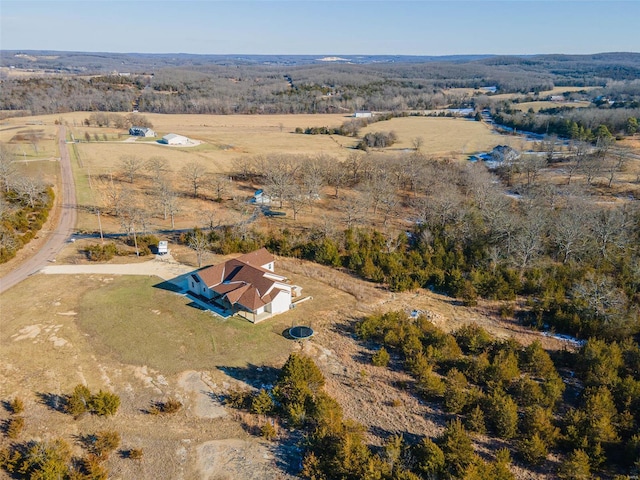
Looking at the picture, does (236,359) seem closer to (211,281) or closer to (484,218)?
(211,281)

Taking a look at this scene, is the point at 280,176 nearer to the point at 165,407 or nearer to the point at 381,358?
the point at 381,358

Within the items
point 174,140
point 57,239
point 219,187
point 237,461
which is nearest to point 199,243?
point 57,239

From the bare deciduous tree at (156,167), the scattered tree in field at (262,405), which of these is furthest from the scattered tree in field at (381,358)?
the bare deciduous tree at (156,167)

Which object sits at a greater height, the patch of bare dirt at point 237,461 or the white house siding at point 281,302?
the white house siding at point 281,302

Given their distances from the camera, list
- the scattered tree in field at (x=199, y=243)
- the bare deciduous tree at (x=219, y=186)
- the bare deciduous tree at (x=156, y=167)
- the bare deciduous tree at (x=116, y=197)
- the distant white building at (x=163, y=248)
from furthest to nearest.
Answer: the bare deciduous tree at (x=156, y=167) → the bare deciduous tree at (x=219, y=186) → the bare deciduous tree at (x=116, y=197) → the distant white building at (x=163, y=248) → the scattered tree in field at (x=199, y=243)

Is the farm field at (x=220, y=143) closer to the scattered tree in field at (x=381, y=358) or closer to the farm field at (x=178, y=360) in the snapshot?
the farm field at (x=178, y=360)

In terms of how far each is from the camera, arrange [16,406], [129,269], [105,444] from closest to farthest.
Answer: [105,444] < [16,406] < [129,269]
